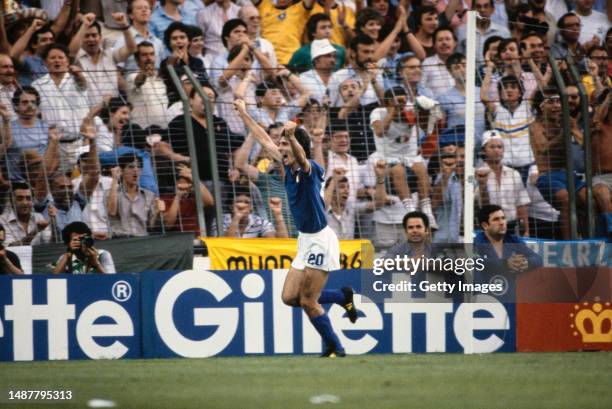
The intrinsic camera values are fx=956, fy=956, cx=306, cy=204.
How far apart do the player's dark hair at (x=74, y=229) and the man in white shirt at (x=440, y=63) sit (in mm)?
5436

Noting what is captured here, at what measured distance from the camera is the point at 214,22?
1427 centimetres

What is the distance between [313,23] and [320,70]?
→ 85 cm

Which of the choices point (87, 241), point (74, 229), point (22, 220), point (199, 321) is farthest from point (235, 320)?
point (22, 220)

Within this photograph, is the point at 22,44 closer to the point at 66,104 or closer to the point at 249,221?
the point at 66,104

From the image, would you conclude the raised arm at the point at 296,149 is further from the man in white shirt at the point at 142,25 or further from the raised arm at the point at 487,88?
the man in white shirt at the point at 142,25

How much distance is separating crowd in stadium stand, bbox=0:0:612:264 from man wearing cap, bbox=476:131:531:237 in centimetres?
2

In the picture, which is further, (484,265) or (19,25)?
(19,25)

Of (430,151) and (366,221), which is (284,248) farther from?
(430,151)

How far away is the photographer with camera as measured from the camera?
1113cm

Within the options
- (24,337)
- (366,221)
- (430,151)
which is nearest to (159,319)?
(24,337)

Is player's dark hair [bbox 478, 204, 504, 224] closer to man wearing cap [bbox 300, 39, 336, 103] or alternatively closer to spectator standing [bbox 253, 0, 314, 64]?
man wearing cap [bbox 300, 39, 336, 103]

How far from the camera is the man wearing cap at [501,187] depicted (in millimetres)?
12664

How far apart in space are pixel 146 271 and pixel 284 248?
5.54ft

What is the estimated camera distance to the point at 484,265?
1105cm
